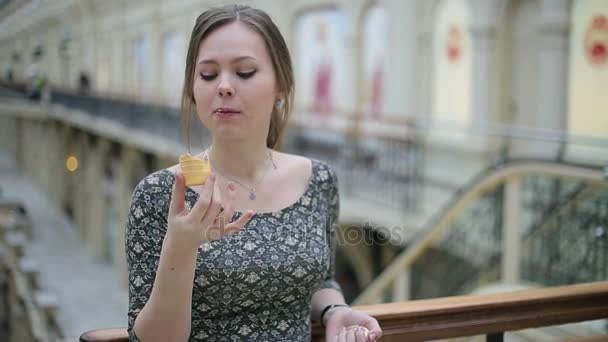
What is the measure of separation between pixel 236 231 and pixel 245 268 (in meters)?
0.16

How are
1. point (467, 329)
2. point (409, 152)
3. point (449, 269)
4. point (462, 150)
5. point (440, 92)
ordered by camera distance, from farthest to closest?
point (440, 92) → point (462, 150) → point (409, 152) → point (449, 269) → point (467, 329)

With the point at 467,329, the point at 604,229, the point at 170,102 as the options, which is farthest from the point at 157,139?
the point at 467,329

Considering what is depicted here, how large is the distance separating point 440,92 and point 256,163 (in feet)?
24.5

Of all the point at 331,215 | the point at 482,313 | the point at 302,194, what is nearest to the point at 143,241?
the point at 302,194

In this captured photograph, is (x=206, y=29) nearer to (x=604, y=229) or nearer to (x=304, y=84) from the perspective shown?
(x=604, y=229)

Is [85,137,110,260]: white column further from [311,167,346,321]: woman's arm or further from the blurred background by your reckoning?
[311,167,346,321]: woman's arm

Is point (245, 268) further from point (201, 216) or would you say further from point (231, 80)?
point (231, 80)

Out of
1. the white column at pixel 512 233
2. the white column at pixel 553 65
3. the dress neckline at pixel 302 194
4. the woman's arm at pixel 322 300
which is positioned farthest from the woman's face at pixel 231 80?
the white column at pixel 553 65

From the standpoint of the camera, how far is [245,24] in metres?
1.45

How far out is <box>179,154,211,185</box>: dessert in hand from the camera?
123 centimetres

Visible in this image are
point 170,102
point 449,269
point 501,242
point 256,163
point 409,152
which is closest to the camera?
point 256,163

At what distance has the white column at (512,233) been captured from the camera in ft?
16.8

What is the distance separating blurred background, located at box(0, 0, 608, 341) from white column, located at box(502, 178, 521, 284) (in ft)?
0.04

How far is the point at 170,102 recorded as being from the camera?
10828 mm
